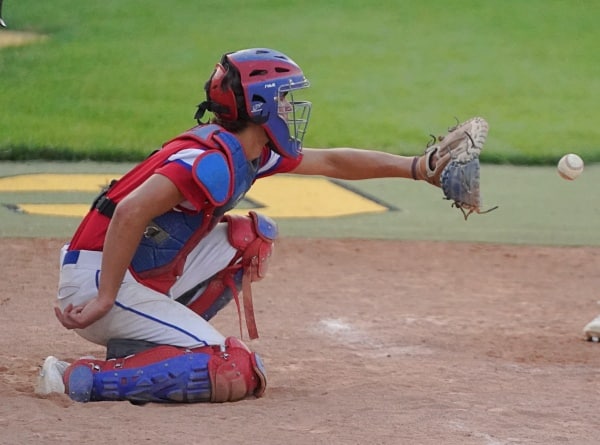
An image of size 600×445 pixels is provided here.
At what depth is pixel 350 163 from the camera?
4.64 metres

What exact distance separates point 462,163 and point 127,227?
1.24 m

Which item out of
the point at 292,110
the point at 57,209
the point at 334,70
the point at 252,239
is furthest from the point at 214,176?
the point at 334,70

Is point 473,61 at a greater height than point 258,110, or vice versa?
point 258,110

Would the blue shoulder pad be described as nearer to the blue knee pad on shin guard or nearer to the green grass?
the blue knee pad on shin guard

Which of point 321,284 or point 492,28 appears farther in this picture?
point 492,28

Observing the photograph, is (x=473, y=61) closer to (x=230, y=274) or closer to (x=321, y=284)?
(x=321, y=284)

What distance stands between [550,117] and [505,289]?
20.3 ft

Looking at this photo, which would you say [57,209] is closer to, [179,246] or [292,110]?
[179,246]

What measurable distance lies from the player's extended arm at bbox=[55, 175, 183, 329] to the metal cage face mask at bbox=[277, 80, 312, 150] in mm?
475

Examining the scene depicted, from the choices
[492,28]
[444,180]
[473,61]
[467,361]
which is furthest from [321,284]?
[492,28]

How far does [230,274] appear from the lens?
444 cm

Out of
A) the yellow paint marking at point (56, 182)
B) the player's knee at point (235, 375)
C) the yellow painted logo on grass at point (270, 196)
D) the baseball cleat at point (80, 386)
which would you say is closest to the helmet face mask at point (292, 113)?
the player's knee at point (235, 375)

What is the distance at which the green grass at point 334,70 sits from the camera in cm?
1109

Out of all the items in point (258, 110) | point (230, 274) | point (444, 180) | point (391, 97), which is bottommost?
point (391, 97)
